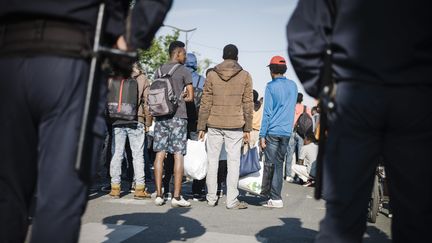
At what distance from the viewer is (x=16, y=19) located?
7.06ft

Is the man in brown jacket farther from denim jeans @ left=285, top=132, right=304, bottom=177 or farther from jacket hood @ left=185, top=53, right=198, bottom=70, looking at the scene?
denim jeans @ left=285, top=132, right=304, bottom=177

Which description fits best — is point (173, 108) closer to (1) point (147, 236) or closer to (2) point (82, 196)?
(1) point (147, 236)

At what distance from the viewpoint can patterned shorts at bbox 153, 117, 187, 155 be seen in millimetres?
6574

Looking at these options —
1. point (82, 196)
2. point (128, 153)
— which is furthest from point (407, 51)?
point (128, 153)

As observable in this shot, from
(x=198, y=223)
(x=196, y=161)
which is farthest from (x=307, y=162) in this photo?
(x=198, y=223)

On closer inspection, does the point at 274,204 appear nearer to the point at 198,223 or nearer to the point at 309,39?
the point at 198,223

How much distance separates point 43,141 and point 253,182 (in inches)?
207

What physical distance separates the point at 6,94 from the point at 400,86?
1.72 metres

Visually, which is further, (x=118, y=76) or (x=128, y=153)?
(x=128, y=153)

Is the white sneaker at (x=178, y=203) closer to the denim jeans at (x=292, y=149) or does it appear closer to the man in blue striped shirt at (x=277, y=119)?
the man in blue striped shirt at (x=277, y=119)

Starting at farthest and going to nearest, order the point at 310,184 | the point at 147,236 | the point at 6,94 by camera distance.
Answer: the point at 310,184, the point at 147,236, the point at 6,94

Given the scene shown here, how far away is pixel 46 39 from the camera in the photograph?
210 centimetres

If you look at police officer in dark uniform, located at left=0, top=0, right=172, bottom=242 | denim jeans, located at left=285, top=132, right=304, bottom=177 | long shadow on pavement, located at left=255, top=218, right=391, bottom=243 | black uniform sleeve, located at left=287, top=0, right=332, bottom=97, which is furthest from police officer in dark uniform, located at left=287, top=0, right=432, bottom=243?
denim jeans, located at left=285, top=132, right=304, bottom=177

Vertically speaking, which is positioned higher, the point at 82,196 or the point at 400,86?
the point at 400,86
